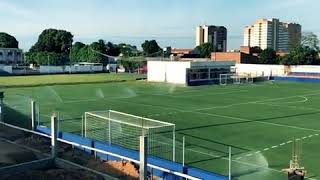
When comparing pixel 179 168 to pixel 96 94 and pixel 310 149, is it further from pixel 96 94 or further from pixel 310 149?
pixel 96 94

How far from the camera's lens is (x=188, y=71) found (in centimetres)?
5538

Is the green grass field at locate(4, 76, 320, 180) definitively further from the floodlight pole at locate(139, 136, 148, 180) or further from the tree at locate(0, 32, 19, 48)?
the tree at locate(0, 32, 19, 48)

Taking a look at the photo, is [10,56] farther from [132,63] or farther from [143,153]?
[143,153]

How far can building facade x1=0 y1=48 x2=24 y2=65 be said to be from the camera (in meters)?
115

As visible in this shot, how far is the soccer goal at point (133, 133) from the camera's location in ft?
60.7

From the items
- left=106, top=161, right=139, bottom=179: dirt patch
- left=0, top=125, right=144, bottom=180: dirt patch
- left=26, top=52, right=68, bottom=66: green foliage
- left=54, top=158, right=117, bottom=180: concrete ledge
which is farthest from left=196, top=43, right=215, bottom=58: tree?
left=54, top=158, right=117, bottom=180: concrete ledge

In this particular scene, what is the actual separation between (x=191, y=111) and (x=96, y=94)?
13968 mm

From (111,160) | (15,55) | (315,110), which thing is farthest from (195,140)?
(15,55)

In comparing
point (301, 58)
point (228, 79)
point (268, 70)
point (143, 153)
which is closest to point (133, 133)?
point (143, 153)

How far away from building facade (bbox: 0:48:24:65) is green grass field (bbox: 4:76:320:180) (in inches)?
2774

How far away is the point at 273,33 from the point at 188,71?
12848cm

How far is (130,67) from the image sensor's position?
294 feet

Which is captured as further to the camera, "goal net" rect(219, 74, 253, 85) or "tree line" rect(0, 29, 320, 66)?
"tree line" rect(0, 29, 320, 66)

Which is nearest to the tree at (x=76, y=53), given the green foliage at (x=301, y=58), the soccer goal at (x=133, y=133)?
the green foliage at (x=301, y=58)
